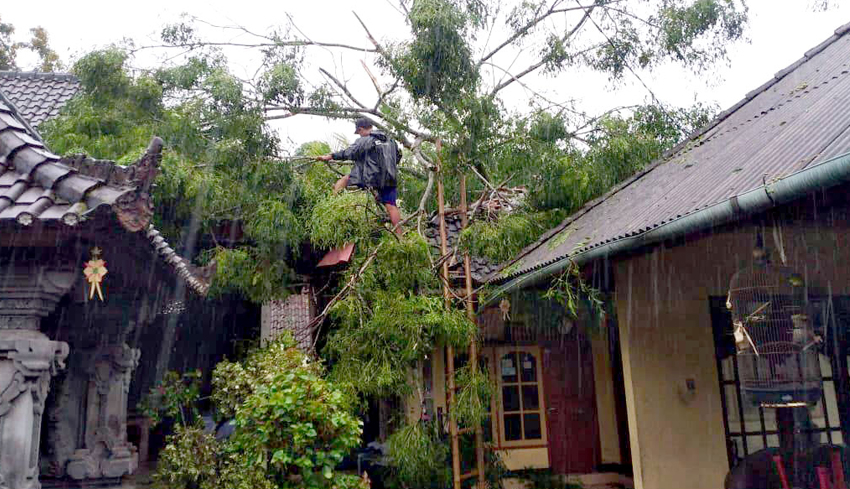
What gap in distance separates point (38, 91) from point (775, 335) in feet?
36.9

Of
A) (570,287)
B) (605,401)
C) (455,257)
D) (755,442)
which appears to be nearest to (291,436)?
(570,287)

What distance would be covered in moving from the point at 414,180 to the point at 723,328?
446cm

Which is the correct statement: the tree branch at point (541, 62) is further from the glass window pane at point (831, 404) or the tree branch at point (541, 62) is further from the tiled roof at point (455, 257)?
the glass window pane at point (831, 404)

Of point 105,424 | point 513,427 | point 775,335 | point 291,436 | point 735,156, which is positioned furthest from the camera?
point 513,427

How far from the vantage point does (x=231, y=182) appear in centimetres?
823

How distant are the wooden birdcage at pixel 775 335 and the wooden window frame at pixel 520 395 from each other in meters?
4.64

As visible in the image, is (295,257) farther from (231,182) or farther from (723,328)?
(723,328)

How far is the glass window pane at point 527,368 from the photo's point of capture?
31.3 feet

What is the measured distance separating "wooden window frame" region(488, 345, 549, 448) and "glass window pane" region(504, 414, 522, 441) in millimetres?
40

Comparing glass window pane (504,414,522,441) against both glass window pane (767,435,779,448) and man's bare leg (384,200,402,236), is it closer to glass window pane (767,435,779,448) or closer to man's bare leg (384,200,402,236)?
glass window pane (767,435,779,448)

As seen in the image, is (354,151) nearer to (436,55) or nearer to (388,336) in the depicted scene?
(388,336)

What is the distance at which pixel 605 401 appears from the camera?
9523 millimetres

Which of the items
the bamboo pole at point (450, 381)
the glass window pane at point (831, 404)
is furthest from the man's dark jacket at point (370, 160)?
the glass window pane at point (831, 404)

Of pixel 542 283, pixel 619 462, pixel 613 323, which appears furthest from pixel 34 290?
pixel 619 462
